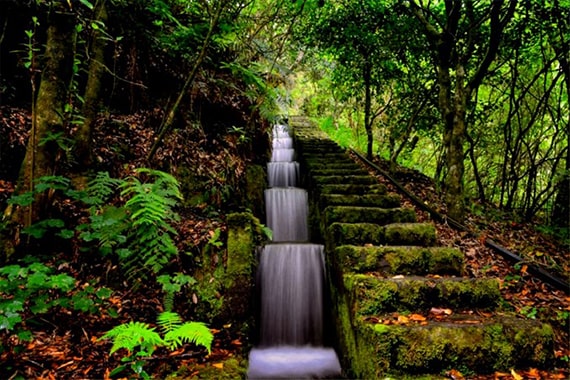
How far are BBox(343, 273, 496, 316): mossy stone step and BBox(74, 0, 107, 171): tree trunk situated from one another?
12.8 feet

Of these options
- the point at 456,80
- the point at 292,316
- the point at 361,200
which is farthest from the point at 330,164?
the point at 292,316

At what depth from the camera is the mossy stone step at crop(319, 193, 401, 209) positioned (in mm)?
5850

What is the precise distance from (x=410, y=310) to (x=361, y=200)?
2.66 metres

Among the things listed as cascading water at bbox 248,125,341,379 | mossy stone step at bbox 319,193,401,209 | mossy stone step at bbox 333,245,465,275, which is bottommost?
cascading water at bbox 248,125,341,379

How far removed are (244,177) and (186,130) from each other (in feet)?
4.66

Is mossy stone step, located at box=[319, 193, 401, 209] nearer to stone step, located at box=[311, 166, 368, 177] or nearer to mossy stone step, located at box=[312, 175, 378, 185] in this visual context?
mossy stone step, located at box=[312, 175, 378, 185]

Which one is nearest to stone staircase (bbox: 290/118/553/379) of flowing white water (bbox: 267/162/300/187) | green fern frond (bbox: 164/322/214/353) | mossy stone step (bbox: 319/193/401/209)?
mossy stone step (bbox: 319/193/401/209)

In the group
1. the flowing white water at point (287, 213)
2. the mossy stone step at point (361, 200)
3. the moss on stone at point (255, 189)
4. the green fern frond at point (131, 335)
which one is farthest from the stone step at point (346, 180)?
the green fern frond at point (131, 335)

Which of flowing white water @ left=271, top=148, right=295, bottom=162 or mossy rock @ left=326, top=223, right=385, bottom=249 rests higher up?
flowing white water @ left=271, top=148, right=295, bottom=162

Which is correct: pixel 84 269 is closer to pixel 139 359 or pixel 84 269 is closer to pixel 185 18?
pixel 139 359

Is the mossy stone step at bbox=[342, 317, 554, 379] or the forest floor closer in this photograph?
the mossy stone step at bbox=[342, 317, 554, 379]

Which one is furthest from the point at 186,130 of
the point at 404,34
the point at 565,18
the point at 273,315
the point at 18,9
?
the point at 565,18

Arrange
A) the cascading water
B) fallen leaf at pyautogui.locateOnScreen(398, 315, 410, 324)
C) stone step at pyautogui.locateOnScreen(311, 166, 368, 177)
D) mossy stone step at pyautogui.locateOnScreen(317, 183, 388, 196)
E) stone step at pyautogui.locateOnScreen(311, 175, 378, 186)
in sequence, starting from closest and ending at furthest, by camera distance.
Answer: fallen leaf at pyautogui.locateOnScreen(398, 315, 410, 324) → the cascading water → mossy stone step at pyautogui.locateOnScreen(317, 183, 388, 196) → stone step at pyautogui.locateOnScreen(311, 175, 378, 186) → stone step at pyautogui.locateOnScreen(311, 166, 368, 177)

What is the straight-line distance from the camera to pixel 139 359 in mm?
3168
